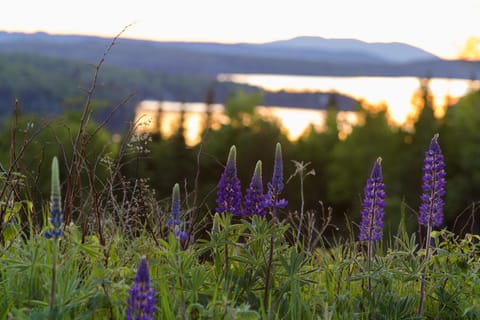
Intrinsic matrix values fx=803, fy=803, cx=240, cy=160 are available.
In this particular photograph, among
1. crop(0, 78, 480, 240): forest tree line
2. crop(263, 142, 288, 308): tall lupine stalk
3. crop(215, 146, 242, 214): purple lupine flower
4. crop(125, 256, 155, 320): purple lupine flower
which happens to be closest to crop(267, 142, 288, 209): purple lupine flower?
crop(263, 142, 288, 308): tall lupine stalk

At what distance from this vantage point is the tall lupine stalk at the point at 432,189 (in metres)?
4.91

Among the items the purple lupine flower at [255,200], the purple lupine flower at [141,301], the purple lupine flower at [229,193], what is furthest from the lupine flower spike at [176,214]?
the purple lupine flower at [141,301]

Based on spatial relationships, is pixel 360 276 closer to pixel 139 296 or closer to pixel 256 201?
pixel 256 201

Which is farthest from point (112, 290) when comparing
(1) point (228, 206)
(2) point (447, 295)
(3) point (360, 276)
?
(2) point (447, 295)

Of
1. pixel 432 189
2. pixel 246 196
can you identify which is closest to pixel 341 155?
pixel 432 189

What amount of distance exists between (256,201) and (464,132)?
2384 inches

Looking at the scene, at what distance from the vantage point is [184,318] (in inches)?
153

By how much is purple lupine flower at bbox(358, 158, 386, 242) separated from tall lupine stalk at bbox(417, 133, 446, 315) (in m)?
0.28

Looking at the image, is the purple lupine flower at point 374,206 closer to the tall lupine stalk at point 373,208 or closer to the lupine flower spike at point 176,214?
the tall lupine stalk at point 373,208

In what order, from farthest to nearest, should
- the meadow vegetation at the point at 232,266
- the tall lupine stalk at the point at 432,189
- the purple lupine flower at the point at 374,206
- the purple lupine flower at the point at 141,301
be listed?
the tall lupine stalk at the point at 432,189, the purple lupine flower at the point at 374,206, the meadow vegetation at the point at 232,266, the purple lupine flower at the point at 141,301

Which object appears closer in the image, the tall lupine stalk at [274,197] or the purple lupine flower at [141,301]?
the purple lupine flower at [141,301]

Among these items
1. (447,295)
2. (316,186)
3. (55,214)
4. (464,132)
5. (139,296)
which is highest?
(55,214)

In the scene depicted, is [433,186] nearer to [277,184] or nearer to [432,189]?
[432,189]

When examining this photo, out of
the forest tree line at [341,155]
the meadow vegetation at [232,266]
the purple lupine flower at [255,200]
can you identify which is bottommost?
the forest tree line at [341,155]
